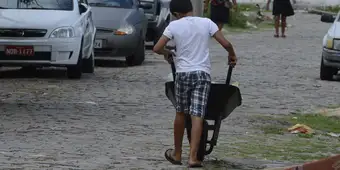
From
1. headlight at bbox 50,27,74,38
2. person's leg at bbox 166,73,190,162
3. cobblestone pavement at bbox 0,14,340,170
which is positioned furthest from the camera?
headlight at bbox 50,27,74,38

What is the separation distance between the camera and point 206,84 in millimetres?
9500

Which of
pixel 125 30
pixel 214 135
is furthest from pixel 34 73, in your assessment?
pixel 214 135

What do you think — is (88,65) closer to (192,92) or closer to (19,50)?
(19,50)

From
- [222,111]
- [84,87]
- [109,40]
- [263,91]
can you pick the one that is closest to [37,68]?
[109,40]

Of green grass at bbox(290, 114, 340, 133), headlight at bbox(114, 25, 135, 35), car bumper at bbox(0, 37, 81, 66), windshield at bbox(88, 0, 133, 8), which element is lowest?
headlight at bbox(114, 25, 135, 35)

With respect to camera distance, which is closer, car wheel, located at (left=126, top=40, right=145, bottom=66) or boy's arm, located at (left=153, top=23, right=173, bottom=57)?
boy's arm, located at (left=153, top=23, right=173, bottom=57)

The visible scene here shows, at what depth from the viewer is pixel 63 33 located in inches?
696

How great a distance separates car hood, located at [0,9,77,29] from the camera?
1745cm

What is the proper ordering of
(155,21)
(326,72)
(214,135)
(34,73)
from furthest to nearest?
(155,21), (326,72), (34,73), (214,135)

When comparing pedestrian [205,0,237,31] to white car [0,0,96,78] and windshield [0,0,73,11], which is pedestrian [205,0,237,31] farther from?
white car [0,0,96,78]

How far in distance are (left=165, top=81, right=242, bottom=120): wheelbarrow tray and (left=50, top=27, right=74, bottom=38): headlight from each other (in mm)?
7945

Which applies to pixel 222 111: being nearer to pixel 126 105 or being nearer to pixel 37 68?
pixel 126 105

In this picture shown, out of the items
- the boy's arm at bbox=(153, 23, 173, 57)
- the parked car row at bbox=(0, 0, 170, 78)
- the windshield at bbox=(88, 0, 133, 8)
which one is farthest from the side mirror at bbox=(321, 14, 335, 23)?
the boy's arm at bbox=(153, 23, 173, 57)

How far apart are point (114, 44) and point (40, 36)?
3720mm
